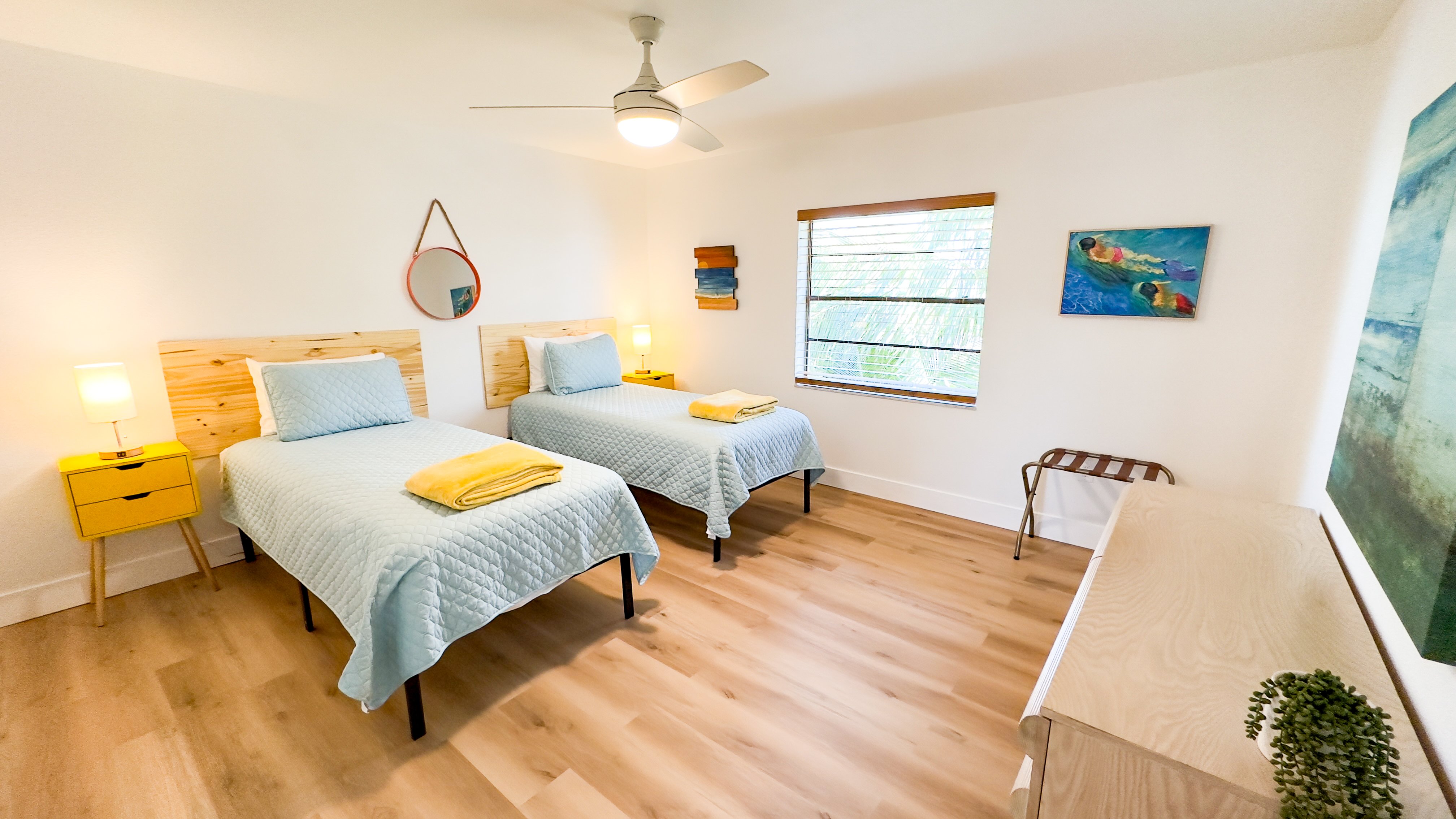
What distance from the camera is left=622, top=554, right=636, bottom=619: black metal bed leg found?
94.7 inches

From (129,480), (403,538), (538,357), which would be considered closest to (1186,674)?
(403,538)

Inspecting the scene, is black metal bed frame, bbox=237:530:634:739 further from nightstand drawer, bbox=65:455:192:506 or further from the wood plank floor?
nightstand drawer, bbox=65:455:192:506

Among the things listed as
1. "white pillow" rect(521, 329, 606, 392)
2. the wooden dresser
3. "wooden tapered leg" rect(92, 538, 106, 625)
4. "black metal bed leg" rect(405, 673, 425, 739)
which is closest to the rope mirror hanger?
"white pillow" rect(521, 329, 606, 392)

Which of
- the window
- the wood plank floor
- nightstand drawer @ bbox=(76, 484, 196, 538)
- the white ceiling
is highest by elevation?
the white ceiling

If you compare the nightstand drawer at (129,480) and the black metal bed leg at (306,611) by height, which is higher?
the nightstand drawer at (129,480)

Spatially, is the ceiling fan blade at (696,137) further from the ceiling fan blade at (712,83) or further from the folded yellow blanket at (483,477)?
the folded yellow blanket at (483,477)

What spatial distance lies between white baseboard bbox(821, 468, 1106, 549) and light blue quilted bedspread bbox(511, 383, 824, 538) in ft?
0.93

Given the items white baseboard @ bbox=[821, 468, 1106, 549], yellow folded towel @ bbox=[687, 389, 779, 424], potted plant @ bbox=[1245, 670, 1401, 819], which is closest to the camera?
potted plant @ bbox=[1245, 670, 1401, 819]

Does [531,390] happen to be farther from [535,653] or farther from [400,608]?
[400,608]

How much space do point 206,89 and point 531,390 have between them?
220cm

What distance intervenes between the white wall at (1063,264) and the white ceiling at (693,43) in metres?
0.20

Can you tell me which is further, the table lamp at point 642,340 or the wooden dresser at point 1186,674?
the table lamp at point 642,340

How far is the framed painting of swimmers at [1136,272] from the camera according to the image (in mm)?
2602

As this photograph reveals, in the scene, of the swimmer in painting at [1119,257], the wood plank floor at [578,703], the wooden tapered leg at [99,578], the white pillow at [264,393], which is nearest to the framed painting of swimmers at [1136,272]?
the swimmer in painting at [1119,257]
